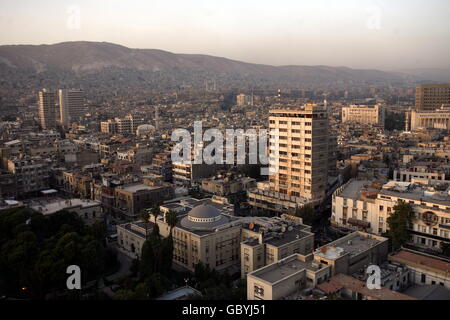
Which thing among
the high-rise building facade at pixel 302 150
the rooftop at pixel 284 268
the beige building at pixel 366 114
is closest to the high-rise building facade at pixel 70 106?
the beige building at pixel 366 114

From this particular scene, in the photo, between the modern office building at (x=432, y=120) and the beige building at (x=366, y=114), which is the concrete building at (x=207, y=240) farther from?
the beige building at (x=366, y=114)

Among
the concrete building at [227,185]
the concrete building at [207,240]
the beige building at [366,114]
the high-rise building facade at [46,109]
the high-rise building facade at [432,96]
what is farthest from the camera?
the high-rise building facade at [46,109]

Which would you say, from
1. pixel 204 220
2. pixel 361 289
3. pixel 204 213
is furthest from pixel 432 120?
pixel 361 289

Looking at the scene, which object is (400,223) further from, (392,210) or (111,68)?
(111,68)

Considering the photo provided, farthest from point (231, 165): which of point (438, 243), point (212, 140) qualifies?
point (438, 243)

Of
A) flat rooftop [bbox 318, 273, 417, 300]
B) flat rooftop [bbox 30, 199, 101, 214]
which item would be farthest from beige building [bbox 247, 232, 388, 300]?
flat rooftop [bbox 30, 199, 101, 214]
